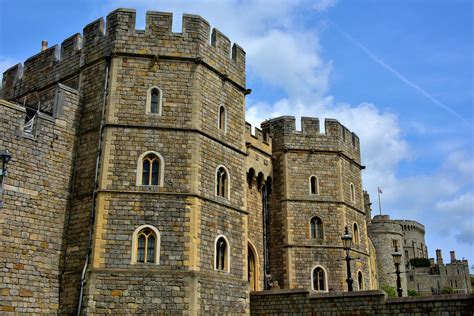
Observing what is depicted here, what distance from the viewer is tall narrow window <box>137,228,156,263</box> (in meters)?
16.1

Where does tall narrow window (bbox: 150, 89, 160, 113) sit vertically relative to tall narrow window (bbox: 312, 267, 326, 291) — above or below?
above

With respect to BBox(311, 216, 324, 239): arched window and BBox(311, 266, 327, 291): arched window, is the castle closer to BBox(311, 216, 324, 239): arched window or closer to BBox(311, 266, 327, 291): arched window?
BBox(311, 266, 327, 291): arched window

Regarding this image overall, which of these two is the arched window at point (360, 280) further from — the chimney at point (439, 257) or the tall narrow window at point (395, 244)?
the chimney at point (439, 257)

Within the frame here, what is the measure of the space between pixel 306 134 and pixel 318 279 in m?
6.77

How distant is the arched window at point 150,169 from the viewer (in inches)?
667

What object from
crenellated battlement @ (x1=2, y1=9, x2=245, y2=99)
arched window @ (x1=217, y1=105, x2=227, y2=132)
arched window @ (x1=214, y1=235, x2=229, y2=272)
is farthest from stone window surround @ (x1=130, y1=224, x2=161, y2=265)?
A: crenellated battlement @ (x1=2, y1=9, x2=245, y2=99)

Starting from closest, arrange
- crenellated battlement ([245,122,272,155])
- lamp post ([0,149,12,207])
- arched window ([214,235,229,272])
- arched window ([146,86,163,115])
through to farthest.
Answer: lamp post ([0,149,12,207]) → arched window ([214,235,229,272]) → arched window ([146,86,163,115]) → crenellated battlement ([245,122,272,155])

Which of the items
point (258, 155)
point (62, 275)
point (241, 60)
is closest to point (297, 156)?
point (258, 155)

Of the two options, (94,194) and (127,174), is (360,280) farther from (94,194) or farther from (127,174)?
(94,194)

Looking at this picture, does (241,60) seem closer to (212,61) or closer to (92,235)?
(212,61)

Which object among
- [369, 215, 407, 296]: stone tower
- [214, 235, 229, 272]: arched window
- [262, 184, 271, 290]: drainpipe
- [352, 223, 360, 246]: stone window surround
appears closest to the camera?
[214, 235, 229, 272]: arched window

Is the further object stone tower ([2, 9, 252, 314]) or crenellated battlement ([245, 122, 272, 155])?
crenellated battlement ([245, 122, 272, 155])

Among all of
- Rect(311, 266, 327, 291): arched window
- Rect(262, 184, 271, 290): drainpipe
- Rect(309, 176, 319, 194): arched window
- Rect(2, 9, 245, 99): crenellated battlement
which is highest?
Rect(2, 9, 245, 99): crenellated battlement

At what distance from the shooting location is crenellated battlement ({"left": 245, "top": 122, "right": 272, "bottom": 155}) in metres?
23.7
